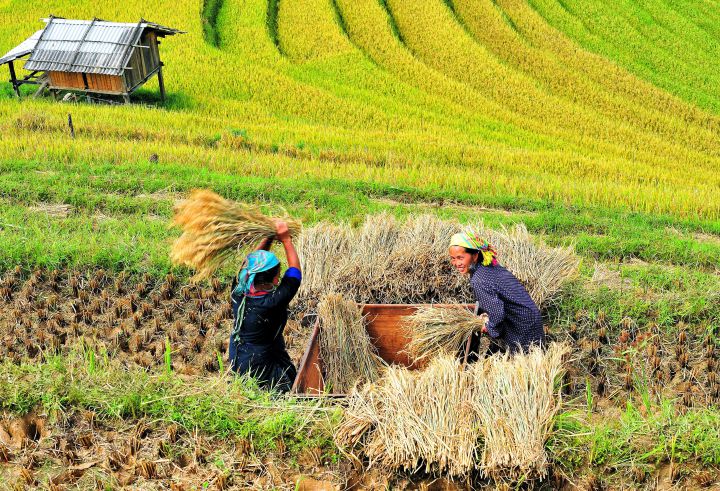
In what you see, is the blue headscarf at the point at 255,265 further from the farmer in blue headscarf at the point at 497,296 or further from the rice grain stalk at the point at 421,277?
the rice grain stalk at the point at 421,277

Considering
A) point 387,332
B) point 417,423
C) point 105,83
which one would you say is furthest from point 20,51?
point 417,423

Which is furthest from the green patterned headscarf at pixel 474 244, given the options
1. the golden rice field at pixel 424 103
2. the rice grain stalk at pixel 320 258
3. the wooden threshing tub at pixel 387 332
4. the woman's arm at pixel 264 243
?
the golden rice field at pixel 424 103

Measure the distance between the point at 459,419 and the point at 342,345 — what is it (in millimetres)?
1382

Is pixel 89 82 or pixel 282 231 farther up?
pixel 89 82

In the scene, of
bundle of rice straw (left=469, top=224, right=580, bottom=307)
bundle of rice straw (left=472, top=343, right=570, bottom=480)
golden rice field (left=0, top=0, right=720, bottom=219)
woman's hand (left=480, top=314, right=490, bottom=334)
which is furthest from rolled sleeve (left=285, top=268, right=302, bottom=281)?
golden rice field (left=0, top=0, right=720, bottom=219)

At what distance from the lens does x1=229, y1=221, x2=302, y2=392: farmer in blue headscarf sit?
392cm

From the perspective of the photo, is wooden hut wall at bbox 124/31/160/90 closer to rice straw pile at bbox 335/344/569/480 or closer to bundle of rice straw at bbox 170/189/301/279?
bundle of rice straw at bbox 170/189/301/279

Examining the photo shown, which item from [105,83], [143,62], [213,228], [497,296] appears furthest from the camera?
[143,62]

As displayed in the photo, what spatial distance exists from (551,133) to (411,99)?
3166 millimetres

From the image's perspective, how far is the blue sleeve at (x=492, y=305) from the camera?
4285 millimetres

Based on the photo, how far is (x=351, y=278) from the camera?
5.93 meters

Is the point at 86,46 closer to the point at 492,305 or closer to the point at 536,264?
the point at 536,264

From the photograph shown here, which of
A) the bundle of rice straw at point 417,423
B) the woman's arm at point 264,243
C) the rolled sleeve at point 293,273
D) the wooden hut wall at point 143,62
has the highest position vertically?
the wooden hut wall at point 143,62

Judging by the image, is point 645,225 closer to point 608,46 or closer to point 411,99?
point 411,99
